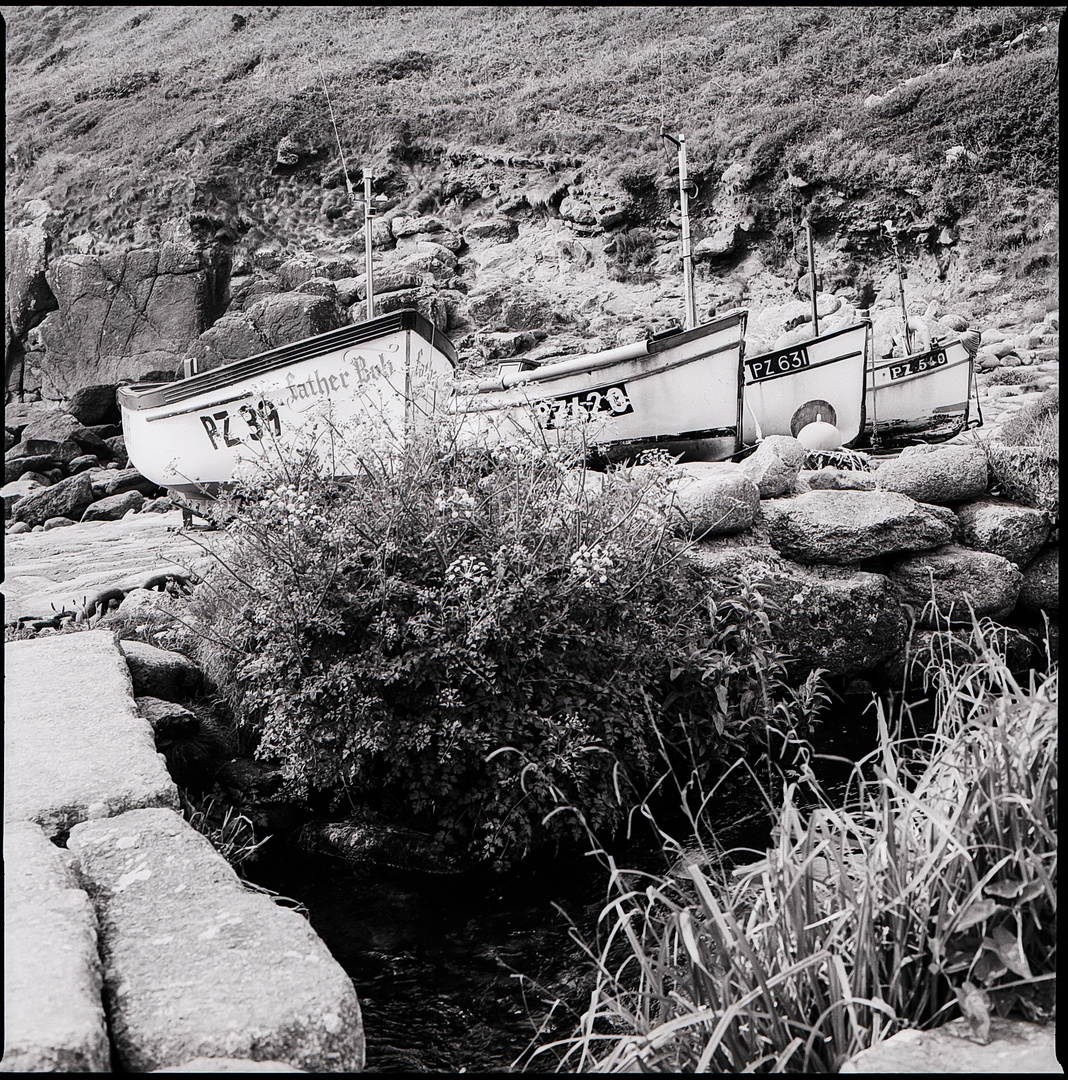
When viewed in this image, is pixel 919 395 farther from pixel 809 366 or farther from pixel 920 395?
pixel 809 366

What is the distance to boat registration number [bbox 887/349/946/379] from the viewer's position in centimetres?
1475

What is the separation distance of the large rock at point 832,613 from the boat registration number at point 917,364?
1030 cm

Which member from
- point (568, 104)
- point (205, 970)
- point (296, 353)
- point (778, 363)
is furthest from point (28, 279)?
point (205, 970)

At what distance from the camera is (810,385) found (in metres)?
13.3

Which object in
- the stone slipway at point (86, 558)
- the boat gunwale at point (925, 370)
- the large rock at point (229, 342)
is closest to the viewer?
the stone slipway at point (86, 558)

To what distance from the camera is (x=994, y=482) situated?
6.52 meters

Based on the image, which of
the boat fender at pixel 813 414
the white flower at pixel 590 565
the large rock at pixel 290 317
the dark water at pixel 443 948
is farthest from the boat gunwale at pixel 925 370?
the large rock at pixel 290 317

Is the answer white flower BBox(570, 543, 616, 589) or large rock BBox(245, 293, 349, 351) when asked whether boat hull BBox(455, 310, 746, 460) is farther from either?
large rock BBox(245, 293, 349, 351)

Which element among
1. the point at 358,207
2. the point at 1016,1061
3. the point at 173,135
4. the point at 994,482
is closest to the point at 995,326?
the point at 994,482

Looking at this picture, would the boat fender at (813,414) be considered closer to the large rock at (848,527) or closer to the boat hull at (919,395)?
the boat hull at (919,395)

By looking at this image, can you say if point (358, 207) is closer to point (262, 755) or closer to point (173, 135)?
point (173, 135)

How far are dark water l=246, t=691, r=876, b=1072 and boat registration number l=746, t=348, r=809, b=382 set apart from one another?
9.60 meters

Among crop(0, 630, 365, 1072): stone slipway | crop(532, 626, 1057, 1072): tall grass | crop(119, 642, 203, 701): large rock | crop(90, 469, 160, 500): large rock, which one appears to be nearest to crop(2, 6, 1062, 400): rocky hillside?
crop(90, 469, 160, 500): large rock

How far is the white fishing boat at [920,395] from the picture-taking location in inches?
576
